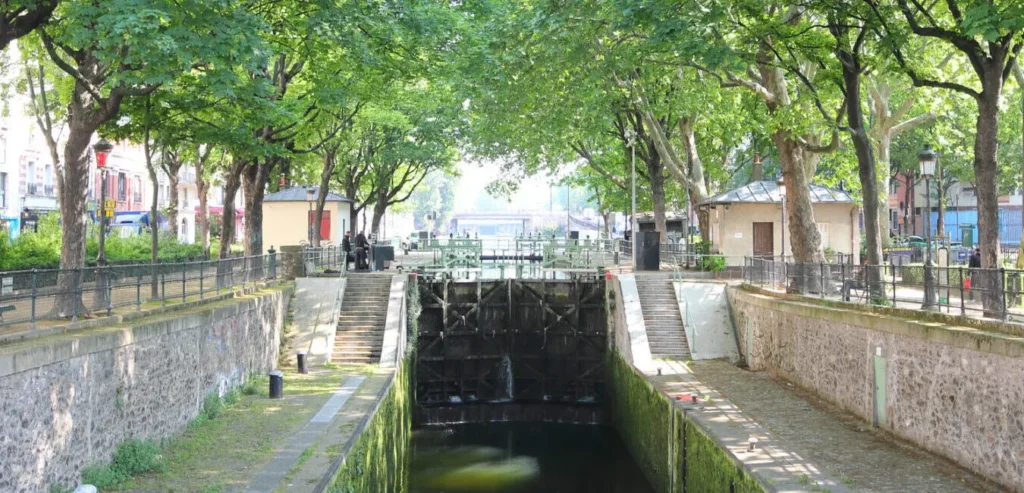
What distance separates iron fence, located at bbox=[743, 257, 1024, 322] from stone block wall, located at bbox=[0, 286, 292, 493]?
12500 millimetres

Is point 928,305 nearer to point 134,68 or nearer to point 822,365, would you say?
point 822,365

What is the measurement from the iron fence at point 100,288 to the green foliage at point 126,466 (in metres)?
2.03

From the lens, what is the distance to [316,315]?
1120 inches

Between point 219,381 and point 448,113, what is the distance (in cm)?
3046

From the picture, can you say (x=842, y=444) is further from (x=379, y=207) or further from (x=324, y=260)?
(x=379, y=207)

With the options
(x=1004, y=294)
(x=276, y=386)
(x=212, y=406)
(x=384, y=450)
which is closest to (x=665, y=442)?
(x=384, y=450)

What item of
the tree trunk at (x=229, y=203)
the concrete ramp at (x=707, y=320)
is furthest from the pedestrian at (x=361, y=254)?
the concrete ramp at (x=707, y=320)

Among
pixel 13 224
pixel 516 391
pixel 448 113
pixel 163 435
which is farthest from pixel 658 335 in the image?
pixel 13 224

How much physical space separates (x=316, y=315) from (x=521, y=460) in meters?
7.43

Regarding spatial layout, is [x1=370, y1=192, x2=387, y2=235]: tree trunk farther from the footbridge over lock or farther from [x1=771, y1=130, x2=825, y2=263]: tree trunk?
[x1=771, y1=130, x2=825, y2=263]: tree trunk

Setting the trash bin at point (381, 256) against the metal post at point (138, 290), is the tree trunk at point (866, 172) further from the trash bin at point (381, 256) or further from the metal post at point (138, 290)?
the trash bin at point (381, 256)

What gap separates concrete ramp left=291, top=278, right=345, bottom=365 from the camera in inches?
1038

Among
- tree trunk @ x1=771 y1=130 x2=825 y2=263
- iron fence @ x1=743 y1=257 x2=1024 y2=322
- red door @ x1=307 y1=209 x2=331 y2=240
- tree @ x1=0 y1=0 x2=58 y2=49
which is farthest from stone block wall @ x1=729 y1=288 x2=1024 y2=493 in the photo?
red door @ x1=307 y1=209 x2=331 y2=240

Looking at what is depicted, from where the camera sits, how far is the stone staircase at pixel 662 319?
89.4 ft
